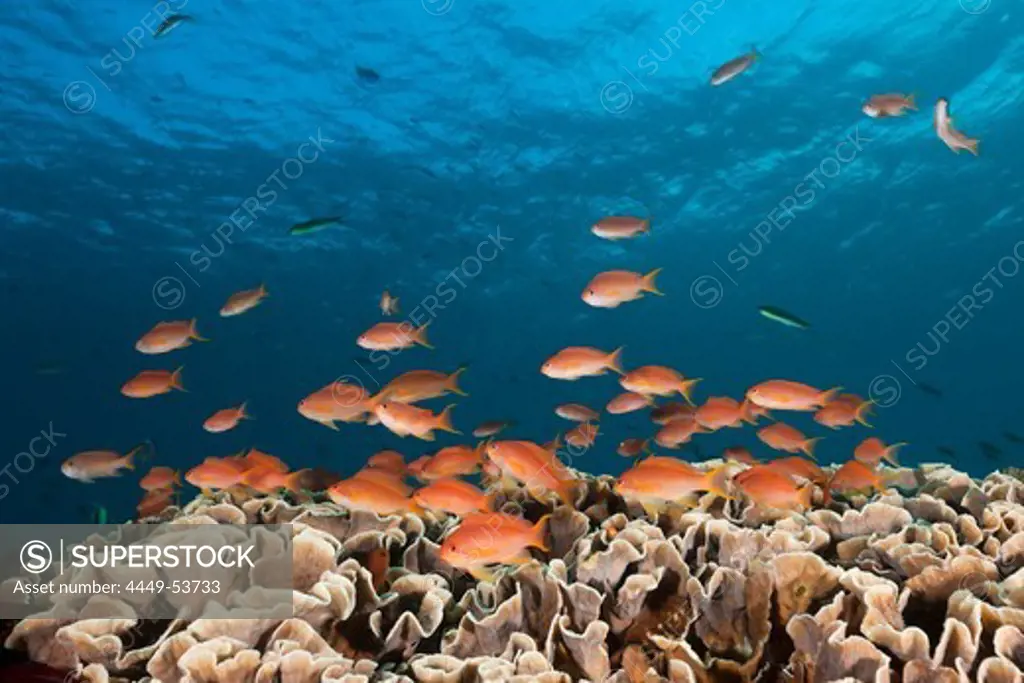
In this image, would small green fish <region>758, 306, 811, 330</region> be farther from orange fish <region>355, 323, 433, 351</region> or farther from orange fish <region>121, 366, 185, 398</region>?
orange fish <region>121, 366, 185, 398</region>

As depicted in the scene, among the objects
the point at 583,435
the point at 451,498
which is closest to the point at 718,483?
the point at 451,498

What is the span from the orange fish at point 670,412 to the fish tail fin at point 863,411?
5.27 feet

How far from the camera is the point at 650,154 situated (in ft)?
94.0

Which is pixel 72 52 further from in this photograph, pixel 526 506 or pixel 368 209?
pixel 526 506

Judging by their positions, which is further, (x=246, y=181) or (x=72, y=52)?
(x=246, y=181)

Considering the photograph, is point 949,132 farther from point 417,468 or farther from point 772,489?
point 417,468

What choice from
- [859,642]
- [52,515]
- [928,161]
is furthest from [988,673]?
[52,515]

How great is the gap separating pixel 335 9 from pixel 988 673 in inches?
875

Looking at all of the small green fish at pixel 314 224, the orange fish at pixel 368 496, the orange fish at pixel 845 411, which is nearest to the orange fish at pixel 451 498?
the orange fish at pixel 368 496

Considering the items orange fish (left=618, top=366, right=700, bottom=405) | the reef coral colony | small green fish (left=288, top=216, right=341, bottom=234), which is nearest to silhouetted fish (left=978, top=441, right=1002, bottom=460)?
orange fish (left=618, top=366, right=700, bottom=405)

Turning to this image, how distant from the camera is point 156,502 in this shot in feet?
22.0

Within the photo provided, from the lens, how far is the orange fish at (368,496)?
3924mm

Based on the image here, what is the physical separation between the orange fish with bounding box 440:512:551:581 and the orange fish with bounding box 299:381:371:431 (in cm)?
284

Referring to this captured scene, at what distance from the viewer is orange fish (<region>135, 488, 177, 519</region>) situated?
20.9 ft
